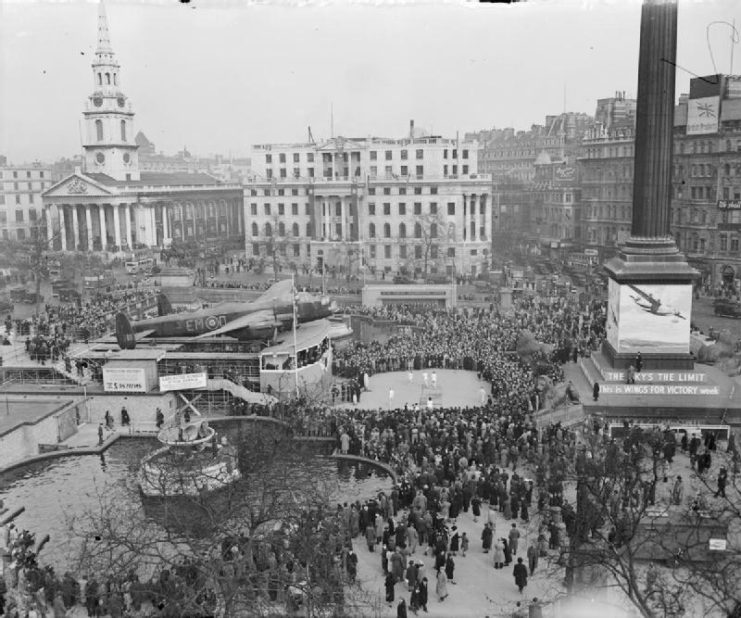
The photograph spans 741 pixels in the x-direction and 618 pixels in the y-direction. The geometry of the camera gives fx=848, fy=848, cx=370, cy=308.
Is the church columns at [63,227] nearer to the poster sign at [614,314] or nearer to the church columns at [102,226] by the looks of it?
the church columns at [102,226]

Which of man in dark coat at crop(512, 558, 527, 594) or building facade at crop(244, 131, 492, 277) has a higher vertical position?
building facade at crop(244, 131, 492, 277)

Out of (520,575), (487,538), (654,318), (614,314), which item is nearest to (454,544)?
(487,538)

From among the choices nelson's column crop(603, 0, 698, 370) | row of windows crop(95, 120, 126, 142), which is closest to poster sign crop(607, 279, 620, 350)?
nelson's column crop(603, 0, 698, 370)

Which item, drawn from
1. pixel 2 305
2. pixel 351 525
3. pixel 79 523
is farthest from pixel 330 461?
pixel 2 305

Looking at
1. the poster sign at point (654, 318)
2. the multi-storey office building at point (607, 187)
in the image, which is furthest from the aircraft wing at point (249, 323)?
the multi-storey office building at point (607, 187)

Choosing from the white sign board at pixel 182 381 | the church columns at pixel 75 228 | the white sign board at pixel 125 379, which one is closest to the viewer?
the white sign board at pixel 182 381

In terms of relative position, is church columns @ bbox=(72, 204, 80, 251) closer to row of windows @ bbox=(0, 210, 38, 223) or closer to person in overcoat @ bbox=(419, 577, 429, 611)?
row of windows @ bbox=(0, 210, 38, 223)
